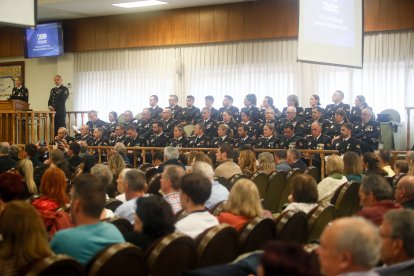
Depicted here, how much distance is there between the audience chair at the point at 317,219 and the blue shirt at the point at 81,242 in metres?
1.59

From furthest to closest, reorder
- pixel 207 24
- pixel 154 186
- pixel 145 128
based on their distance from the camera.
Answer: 1. pixel 207 24
2. pixel 145 128
3. pixel 154 186

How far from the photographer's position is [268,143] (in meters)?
10.8

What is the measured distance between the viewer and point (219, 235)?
3.29m

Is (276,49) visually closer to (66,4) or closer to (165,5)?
(165,5)

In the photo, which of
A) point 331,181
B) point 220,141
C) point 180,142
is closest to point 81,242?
point 331,181

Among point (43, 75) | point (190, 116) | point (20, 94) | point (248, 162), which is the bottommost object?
point (248, 162)

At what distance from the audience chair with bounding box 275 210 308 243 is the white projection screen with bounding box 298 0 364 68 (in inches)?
192

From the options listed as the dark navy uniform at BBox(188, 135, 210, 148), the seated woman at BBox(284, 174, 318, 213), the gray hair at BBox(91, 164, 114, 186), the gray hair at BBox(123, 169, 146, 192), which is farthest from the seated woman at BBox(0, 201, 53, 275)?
the dark navy uniform at BBox(188, 135, 210, 148)

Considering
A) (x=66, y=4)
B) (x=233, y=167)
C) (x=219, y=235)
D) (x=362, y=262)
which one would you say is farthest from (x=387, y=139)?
(x=362, y=262)

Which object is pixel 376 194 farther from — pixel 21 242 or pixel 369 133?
pixel 369 133

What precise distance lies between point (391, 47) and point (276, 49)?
2.52m

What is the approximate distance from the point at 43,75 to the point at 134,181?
1297 centimetres

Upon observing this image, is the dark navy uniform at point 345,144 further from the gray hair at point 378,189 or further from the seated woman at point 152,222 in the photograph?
the seated woman at point 152,222

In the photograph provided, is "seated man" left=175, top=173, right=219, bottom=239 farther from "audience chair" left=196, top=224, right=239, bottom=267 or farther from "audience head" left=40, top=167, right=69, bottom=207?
"audience head" left=40, top=167, right=69, bottom=207
